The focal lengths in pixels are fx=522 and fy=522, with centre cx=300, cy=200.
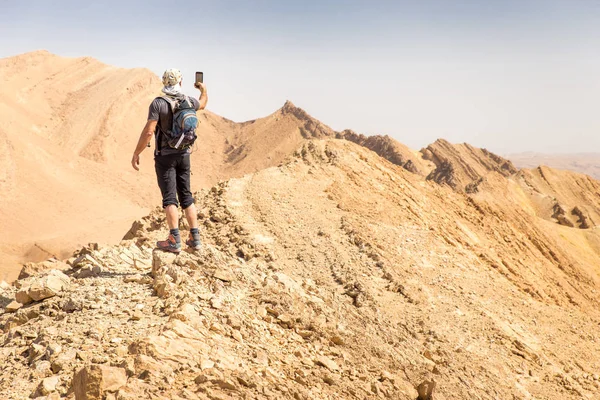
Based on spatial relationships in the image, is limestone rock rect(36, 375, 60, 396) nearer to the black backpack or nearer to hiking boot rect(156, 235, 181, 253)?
hiking boot rect(156, 235, 181, 253)

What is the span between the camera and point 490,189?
23.0 metres

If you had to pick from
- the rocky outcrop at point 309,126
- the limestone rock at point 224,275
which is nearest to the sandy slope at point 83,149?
the rocky outcrop at point 309,126

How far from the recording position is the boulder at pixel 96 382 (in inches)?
129

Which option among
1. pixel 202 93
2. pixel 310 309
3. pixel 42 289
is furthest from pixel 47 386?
pixel 202 93

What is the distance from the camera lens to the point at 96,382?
10.8ft

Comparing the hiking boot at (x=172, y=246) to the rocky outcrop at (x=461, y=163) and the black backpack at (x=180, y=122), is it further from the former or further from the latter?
the rocky outcrop at (x=461, y=163)

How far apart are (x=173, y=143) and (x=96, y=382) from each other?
2729 mm

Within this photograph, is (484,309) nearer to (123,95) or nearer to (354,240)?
(354,240)

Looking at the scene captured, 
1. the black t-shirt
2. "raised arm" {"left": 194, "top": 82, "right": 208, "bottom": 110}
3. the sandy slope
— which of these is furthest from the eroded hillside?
the sandy slope

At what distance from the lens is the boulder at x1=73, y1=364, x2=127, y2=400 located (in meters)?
3.27

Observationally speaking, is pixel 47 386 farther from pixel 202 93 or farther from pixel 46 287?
pixel 202 93

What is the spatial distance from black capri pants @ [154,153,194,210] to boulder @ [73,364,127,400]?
245cm

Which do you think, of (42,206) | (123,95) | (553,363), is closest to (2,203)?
(42,206)

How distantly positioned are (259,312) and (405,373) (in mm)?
1658
